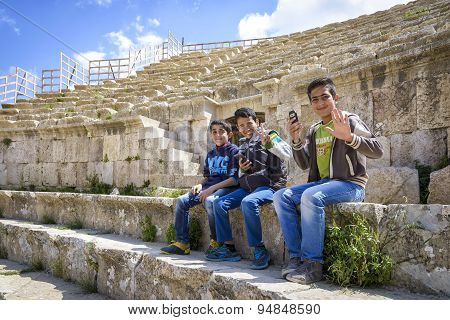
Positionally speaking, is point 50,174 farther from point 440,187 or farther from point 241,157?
point 440,187

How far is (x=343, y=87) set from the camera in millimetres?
5527

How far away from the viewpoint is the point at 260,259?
294 centimetres

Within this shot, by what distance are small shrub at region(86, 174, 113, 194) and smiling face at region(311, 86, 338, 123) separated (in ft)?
22.0

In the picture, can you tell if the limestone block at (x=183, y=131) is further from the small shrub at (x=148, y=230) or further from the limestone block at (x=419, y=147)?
the limestone block at (x=419, y=147)

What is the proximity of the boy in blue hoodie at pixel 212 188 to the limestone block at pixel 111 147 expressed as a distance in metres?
5.26

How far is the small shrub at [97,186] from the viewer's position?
340 inches

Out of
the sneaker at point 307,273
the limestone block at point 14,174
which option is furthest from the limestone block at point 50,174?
the sneaker at point 307,273

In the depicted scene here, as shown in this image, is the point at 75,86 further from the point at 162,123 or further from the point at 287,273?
the point at 287,273

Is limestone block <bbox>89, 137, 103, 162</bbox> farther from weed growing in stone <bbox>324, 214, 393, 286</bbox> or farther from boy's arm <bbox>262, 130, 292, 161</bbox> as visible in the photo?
weed growing in stone <bbox>324, 214, 393, 286</bbox>

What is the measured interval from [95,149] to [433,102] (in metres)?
7.88

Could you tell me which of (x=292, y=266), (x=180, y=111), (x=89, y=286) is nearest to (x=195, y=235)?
(x=89, y=286)

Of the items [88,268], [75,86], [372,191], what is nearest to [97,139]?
[88,268]

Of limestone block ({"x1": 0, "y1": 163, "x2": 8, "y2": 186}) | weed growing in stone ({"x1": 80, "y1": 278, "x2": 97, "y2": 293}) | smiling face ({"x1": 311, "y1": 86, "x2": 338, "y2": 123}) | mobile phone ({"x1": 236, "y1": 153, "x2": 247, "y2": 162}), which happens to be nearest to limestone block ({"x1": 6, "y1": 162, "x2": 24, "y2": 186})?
limestone block ({"x1": 0, "y1": 163, "x2": 8, "y2": 186})

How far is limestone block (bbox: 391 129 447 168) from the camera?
4.42 metres
